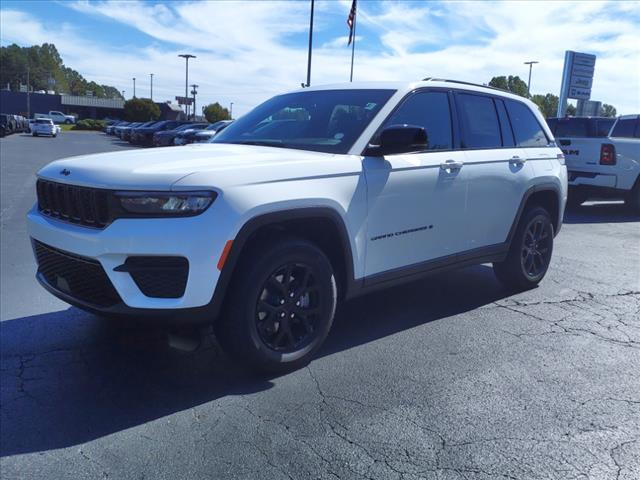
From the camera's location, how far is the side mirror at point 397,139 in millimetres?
3943

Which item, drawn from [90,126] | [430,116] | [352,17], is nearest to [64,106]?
[90,126]

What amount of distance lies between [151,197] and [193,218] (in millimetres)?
248

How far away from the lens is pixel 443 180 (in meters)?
4.57

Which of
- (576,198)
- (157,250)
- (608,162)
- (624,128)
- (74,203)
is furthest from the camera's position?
(576,198)

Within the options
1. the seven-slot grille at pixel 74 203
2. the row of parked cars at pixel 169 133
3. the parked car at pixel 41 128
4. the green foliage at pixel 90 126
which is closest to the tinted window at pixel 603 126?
the seven-slot grille at pixel 74 203

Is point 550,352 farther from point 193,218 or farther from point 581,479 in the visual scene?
point 193,218

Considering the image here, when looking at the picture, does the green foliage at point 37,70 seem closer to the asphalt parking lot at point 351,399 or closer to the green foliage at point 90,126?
the green foliage at point 90,126

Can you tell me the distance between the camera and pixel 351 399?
3.50 m

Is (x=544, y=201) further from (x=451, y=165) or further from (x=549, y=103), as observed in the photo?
(x=549, y=103)

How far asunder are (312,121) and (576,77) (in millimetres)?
29953

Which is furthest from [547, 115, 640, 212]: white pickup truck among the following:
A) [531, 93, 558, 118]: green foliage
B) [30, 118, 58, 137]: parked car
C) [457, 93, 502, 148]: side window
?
[531, 93, 558, 118]: green foliage

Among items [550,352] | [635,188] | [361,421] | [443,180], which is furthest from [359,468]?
[635,188]

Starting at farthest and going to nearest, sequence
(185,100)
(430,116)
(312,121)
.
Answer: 1. (185,100)
2. (430,116)
3. (312,121)

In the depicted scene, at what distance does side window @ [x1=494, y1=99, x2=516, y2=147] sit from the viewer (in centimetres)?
547
